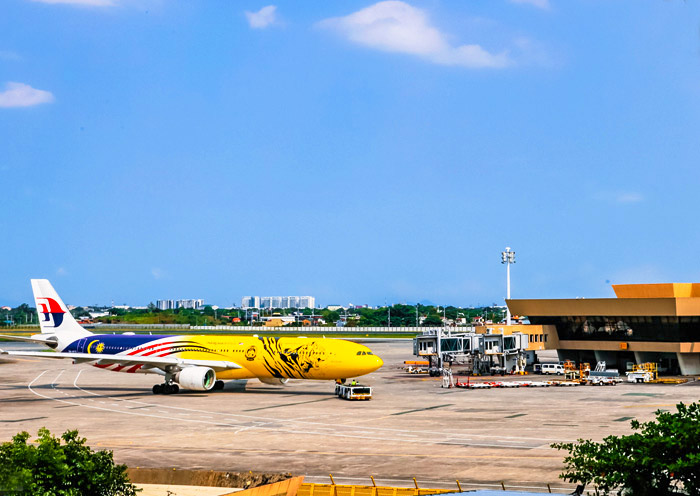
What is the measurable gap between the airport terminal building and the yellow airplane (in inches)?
1490

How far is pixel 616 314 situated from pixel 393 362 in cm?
3576

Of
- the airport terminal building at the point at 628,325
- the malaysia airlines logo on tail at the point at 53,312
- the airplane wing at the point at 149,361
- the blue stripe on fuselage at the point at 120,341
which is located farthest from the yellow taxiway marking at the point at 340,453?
the airport terminal building at the point at 628,325

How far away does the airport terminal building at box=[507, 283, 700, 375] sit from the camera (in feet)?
283

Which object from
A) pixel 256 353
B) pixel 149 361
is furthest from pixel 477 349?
pixel 149 361

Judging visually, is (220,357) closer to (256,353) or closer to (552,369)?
(256,353)

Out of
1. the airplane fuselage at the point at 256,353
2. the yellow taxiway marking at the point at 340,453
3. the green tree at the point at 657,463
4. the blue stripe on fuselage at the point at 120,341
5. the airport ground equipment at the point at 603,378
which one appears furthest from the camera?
the airport ground equipment at the point at 603,378

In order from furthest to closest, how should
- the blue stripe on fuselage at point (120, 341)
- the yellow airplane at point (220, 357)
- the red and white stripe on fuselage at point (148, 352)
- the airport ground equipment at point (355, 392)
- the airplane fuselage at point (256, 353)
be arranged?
the blue stripe on fuselage at point (120, 341) < the red and white stripe on fuselage at point (148, 352) < the yellow airplane at point (220, 357) < the airplane fuselage at point (256, 353) < the airport ground equipment at point (355, 392)

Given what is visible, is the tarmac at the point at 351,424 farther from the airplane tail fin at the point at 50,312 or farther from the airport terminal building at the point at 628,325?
the airport terminal building at the point at 628,325

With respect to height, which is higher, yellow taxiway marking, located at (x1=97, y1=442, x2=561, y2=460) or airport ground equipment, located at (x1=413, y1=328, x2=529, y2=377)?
airport ground equipment, located at (x1=413, y1=328, x2=529, y2=377)

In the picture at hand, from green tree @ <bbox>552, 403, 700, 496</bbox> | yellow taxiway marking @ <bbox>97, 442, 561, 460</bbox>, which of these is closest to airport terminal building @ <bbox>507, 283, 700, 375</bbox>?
yellow taxiway marking @ <bbox>97, 442, 561, 460</bbox>

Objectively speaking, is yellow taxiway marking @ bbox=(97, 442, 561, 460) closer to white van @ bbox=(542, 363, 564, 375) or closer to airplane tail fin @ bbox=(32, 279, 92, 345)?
airplane tail fin @ bbox=(32, 279, 92, 345)

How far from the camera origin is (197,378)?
2623 inches

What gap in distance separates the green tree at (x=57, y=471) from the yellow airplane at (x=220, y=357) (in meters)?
43.2

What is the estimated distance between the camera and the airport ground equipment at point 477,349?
88500 mm
